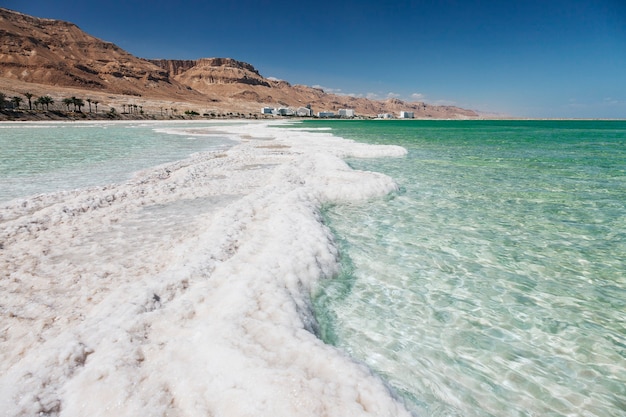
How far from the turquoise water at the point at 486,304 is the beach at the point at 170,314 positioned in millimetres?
697

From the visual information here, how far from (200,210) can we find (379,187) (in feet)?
20.6

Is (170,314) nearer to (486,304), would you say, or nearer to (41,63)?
(486,304)

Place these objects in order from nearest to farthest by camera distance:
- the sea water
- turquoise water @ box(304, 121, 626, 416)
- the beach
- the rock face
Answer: the beach < the sea water < turquoise water @ box(304, 121, 626, 416) < the rock face

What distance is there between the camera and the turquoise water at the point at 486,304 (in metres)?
3.74

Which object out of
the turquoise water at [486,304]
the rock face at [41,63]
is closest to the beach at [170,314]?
the turquoise water at [486,304]

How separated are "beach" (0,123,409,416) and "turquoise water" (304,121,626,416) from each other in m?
0.70

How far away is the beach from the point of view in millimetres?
3182

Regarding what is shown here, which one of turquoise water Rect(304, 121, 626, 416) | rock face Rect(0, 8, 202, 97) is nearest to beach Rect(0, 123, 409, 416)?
turquoise water Rect(304, 121, 626, 416)

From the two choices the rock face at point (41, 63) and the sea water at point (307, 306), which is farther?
the rock face at point (41, 63)

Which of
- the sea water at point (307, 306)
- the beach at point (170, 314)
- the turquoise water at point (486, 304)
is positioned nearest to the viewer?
the beach at point (170, 314)

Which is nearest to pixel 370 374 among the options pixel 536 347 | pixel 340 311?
pixel 340 311

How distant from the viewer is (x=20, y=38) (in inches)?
6949

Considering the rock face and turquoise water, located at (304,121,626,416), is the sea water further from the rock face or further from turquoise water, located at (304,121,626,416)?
the rock face

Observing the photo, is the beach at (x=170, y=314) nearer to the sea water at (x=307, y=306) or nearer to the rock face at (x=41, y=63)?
the sea water at (x=307, y=306)
